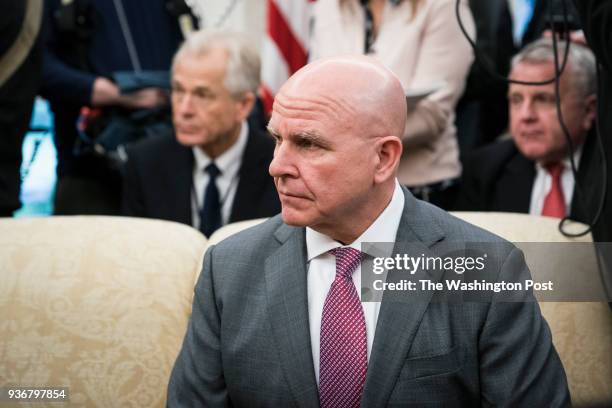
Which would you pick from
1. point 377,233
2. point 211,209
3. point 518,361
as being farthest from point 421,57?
point 518,361

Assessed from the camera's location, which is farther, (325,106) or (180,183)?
(180,183)

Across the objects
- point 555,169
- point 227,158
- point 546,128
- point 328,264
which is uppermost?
point 328,264

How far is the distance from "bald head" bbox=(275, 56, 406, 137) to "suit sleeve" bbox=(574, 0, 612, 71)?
0.66 meters

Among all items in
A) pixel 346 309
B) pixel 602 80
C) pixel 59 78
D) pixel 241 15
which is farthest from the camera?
pixel 241 15

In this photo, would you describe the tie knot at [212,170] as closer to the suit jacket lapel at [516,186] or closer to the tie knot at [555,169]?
the suit jacket lapel at [516,186]

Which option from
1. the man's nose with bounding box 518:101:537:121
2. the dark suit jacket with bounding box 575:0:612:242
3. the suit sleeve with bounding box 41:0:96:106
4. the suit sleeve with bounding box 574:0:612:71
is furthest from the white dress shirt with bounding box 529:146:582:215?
the suit sleeve with bounding box 41:0:96:106

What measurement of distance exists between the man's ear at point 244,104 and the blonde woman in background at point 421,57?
336 millimetres

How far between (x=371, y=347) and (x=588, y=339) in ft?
2.32

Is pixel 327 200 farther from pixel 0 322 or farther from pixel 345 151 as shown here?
pixel 0 322

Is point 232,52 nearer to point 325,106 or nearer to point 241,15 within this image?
point 241,15

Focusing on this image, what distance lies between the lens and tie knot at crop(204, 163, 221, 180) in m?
3.22

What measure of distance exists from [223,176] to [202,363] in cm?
141

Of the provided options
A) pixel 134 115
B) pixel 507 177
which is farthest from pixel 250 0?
pixel 507 177

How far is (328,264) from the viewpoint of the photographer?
194cm
